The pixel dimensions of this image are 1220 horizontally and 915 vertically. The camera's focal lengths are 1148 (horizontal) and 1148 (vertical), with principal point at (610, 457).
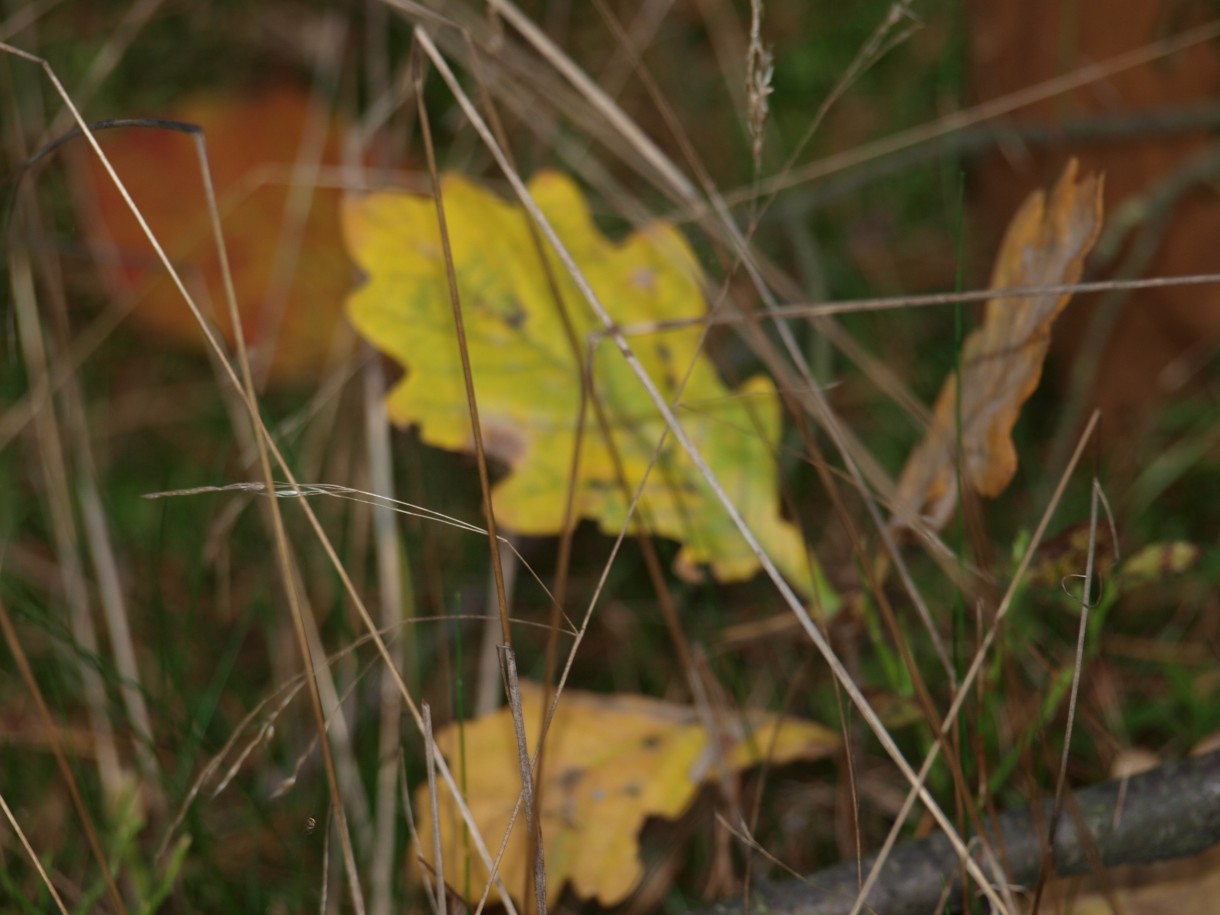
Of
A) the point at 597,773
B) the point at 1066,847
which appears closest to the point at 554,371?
the point at 597,773

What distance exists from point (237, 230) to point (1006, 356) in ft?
3.77

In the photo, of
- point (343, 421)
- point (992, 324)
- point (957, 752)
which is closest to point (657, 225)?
point (992, 324)

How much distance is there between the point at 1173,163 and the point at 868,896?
1060 mm

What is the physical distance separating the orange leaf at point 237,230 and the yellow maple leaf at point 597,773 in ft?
2.37

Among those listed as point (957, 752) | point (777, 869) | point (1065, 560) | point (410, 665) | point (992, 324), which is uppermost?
point (992, 324)

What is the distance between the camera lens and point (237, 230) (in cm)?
169

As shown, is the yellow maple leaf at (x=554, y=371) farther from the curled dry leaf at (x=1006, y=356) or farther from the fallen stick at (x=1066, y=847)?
the fallen stick at (x=1066, y=847)

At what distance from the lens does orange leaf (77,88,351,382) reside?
1653 mm

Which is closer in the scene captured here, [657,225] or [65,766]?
[65,766]

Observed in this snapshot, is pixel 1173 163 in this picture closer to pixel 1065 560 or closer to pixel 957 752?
pixel 1065 560

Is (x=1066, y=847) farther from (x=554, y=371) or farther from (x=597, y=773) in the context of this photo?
(x=554, y=371)

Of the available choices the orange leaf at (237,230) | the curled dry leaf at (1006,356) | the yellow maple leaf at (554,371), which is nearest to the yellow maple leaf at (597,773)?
the yellow maple leaf at (554,371)

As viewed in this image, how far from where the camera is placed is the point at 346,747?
1152 millimetres

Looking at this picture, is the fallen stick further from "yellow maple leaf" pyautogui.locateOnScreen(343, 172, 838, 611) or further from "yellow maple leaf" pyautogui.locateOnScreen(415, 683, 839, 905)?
"yellow maple leaf" pyautogui.locateOnScreen(343, 172, 838, 611)
